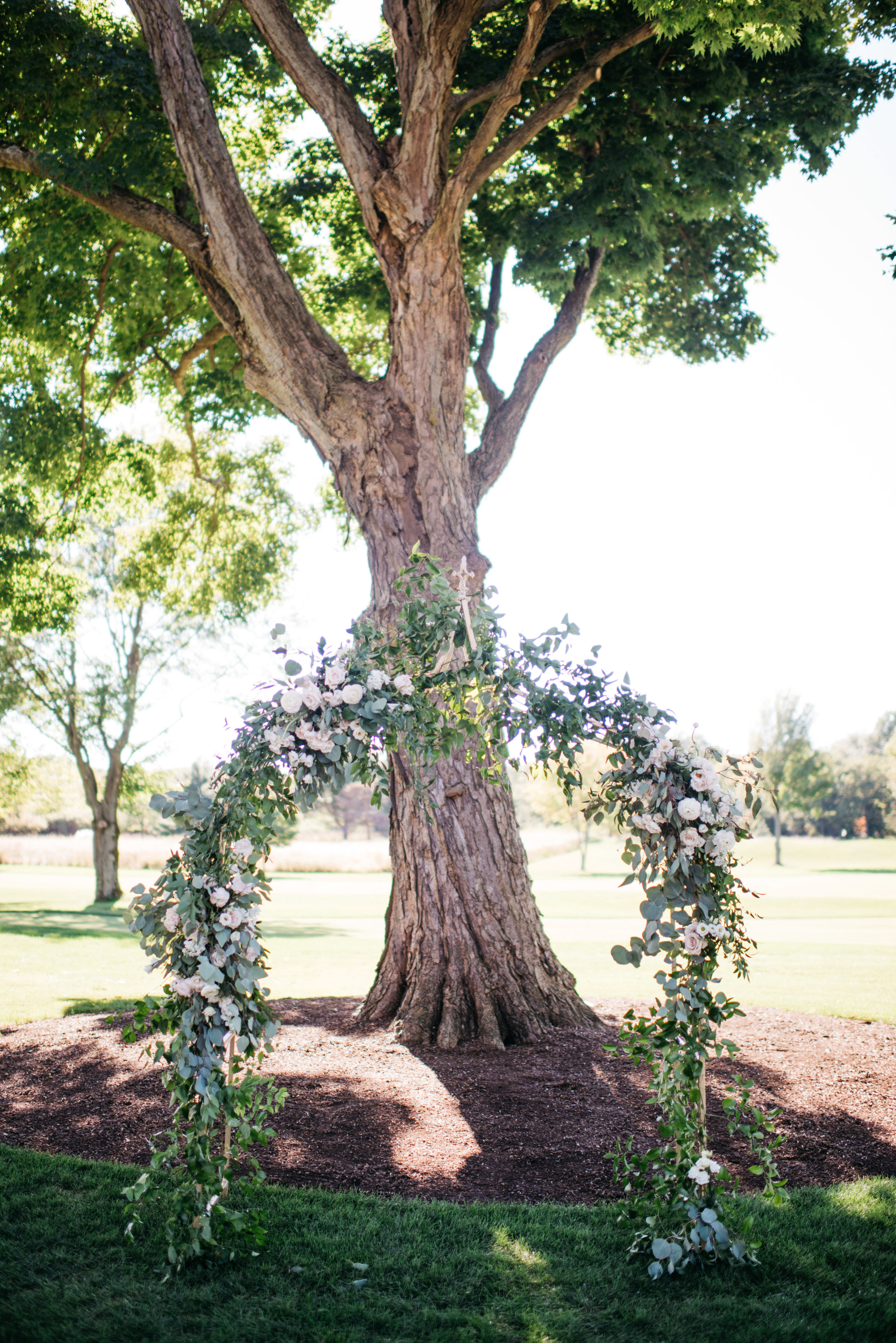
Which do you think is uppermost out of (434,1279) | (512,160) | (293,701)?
(512,160)

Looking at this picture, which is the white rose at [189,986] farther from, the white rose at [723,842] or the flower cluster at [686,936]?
the white rose at [723,842]

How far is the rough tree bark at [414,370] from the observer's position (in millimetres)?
6500

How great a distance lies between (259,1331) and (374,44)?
11509 mm

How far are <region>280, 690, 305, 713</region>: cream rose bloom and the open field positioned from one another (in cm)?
437

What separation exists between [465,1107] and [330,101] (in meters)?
7.52

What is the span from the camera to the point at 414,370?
6.92m

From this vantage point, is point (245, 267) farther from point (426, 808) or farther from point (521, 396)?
point (426, 808)

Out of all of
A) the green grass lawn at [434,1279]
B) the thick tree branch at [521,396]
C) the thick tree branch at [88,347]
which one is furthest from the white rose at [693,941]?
the thick tree branch at [88,347]

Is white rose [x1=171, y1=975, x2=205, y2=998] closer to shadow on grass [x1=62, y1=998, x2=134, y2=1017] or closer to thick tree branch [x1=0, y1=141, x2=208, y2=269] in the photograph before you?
shadow on grass [x1=62, y1=998, x2=134, y2=1017]

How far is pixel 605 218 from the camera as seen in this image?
798 cm

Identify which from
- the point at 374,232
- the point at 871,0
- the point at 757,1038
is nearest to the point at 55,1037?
the point at 757,1038

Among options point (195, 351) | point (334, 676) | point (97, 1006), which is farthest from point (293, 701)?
point (195, 351)

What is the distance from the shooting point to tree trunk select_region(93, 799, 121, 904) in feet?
68.9

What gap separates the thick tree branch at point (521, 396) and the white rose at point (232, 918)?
496 cm
